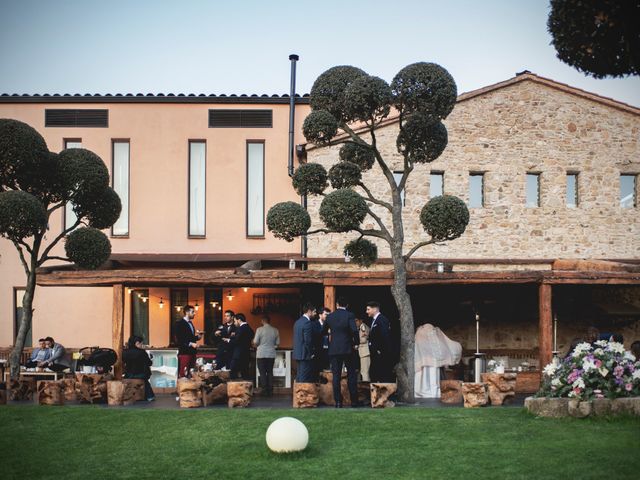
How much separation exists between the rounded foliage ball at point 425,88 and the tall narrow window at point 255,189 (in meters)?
7.47

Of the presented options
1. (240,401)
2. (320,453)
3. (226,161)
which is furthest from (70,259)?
A: (320,453)

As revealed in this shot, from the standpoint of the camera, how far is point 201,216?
20.2 metres

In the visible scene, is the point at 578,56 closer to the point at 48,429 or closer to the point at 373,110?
the point at 373,110

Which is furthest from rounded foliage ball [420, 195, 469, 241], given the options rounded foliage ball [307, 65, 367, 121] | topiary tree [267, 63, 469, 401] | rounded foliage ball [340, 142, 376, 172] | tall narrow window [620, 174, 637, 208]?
tall narrow window [620, 174, 637, 208]

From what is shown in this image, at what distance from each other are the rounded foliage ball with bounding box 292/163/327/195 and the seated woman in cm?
420

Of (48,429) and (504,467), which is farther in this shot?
(48,429)

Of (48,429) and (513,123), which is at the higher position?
(513,123)

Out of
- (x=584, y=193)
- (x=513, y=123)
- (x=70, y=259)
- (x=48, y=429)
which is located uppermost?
(x=513, y=123)

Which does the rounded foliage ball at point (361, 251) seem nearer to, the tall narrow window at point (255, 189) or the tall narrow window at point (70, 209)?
the tall narrow window at point (255, 189)

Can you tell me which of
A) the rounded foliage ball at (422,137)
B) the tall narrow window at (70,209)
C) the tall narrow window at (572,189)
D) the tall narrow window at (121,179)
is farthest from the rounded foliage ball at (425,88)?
the tall narrow window at (70,209)

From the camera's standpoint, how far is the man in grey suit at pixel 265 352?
16.4 m

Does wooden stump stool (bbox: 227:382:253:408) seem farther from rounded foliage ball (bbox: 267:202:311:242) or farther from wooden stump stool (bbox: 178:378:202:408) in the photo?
rounded foliage ball (bbox: 267:202:311:242)

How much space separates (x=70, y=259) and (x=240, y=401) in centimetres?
454

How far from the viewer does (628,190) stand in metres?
19.9
